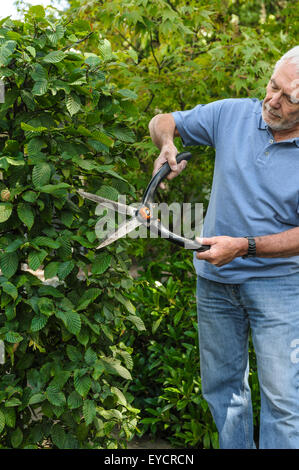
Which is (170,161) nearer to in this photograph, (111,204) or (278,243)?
(111,204)

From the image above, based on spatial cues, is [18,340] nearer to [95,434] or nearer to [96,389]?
[96,389]

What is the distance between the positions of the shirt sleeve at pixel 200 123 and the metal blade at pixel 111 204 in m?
0.62

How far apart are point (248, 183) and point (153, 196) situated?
1.30ft

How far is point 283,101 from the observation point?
2088mm

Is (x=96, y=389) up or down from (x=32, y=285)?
down

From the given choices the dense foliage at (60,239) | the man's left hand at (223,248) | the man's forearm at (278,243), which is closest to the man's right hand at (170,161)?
the dense foliage at (60,239)

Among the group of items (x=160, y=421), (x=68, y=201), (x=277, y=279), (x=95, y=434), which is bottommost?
(x=160, y=421)

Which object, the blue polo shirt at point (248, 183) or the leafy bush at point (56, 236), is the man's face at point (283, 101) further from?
the leafy bush at point (56, 236)

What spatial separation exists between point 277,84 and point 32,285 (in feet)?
4.03

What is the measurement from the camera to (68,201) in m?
2.15

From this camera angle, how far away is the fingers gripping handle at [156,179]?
6.77ft

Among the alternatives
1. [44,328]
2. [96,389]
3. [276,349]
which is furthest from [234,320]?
[44,328]

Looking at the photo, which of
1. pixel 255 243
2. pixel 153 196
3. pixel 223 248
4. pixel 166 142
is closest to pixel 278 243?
pixel 255 243

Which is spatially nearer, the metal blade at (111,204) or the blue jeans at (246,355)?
the metal blade at (111,204)
